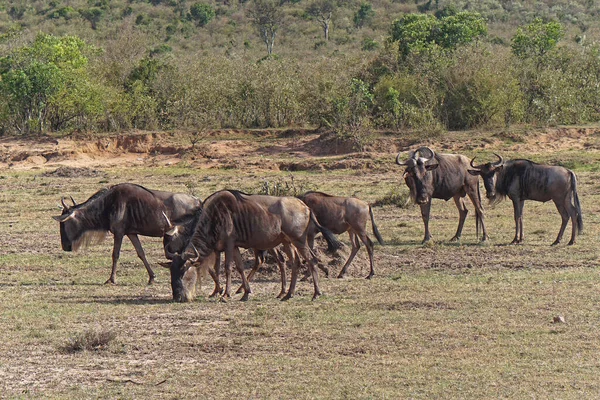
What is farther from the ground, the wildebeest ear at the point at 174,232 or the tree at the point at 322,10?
the tree at the point at 322,10

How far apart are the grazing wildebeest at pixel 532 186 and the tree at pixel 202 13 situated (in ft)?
189

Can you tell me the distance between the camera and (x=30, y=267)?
14977 millimetres

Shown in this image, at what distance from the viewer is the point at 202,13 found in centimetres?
7331

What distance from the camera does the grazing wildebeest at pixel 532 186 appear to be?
16688 mm

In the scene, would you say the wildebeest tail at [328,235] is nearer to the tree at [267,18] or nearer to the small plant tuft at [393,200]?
the small plant tuft at [393,200]

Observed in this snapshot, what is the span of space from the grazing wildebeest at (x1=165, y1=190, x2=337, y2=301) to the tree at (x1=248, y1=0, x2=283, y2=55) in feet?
180

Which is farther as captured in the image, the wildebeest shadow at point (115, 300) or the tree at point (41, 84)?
the tree at point (41, 84)

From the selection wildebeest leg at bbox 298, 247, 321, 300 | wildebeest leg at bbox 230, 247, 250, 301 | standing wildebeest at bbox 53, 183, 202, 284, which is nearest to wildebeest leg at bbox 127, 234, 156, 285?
standing wildebeest at bbox 53, 183, 202, 284

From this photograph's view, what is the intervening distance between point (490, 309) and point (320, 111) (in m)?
24.4

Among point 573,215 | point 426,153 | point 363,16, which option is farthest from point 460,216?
point 363,16

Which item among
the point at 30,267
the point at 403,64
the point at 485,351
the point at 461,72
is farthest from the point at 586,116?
the point at 485,351

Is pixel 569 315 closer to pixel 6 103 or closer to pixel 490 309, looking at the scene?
pixel 490 309

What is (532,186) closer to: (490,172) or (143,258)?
(490,172)

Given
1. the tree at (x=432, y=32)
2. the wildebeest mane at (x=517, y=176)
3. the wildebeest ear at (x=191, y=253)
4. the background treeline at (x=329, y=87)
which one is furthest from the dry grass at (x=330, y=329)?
the tree at (x=432, y=32)
